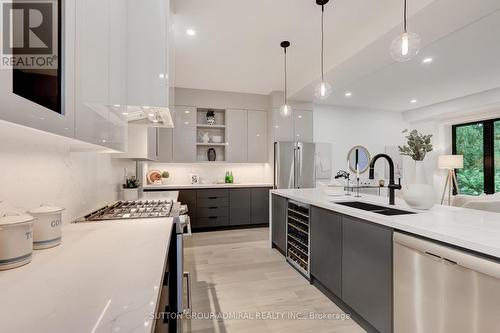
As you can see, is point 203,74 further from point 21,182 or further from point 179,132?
point 21,182

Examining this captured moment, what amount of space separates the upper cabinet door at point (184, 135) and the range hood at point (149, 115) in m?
2.54

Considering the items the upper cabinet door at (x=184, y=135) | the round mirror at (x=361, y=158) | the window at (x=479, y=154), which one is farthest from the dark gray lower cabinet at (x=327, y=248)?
the window at (x=479, y=154)

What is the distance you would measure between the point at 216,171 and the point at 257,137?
1.17 m

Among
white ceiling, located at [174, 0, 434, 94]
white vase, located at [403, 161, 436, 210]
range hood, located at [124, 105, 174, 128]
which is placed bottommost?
white vase, located at [403, 161, 436, 210]

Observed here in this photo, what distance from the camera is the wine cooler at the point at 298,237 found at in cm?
247

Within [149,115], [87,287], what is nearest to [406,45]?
[149,115]

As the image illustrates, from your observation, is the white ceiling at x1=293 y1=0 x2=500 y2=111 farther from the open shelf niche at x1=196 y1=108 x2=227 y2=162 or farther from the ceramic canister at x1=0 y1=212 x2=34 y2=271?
the ceramic canister at x1=0 y1=212 x2=34 y2=271

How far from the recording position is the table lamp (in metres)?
4.90

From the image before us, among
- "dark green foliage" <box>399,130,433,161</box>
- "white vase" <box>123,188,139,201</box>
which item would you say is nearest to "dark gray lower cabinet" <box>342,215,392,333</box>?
"dark green foliage" <box>399,130,433,161</box>

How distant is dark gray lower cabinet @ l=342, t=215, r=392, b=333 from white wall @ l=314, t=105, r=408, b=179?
413cm

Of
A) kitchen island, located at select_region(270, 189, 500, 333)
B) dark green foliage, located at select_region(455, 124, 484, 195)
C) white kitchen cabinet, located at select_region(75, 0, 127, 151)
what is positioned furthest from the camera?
dark green foliage, located at select_region(455, 124, 484, 195)

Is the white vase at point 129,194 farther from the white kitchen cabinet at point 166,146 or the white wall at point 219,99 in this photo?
the white wall at point 219,99

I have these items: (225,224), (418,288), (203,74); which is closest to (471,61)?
(418,288)

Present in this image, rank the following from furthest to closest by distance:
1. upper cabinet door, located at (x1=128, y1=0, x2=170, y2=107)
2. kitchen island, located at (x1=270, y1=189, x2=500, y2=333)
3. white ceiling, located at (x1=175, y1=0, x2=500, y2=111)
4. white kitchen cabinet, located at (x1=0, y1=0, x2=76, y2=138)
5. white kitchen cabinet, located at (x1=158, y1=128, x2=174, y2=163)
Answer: white kitchen cabinet, located at (x1=158, y1=128, x2=174, y2=163) → white ceiling, located at (x1=175, y1=0, x2=500, y2=111) → upper cabinet door, located at (x1=128, y1=0, x2=170, y2=107) → kitchen island, located at (x1=270, y1=189, x2=500, y2=333) → white kitchen cabinet, located at (x1=0, y1=0, x2=76, y2=138)
